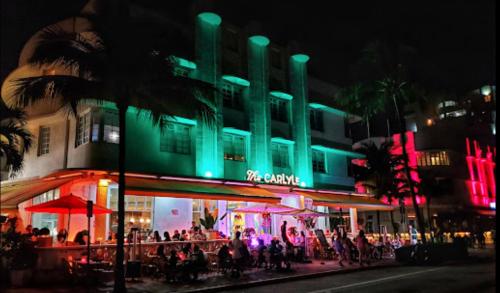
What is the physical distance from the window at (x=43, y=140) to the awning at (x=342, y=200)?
14.2 metres

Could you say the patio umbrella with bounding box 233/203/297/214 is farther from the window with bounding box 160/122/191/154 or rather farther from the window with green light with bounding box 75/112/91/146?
the window with green light with bounding box 75/112/91/146

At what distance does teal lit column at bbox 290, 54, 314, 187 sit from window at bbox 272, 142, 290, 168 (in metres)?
0.57

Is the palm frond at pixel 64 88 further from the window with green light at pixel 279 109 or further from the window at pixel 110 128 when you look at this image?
the window with green light at pixel 279 109

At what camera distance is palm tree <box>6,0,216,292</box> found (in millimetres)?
13016

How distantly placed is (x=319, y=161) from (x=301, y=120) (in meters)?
3.56

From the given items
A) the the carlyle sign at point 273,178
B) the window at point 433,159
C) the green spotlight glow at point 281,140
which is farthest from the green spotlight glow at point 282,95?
the window at point 433,159

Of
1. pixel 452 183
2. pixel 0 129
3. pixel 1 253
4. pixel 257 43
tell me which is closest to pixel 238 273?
pixel 1 253

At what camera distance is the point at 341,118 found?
3269cm

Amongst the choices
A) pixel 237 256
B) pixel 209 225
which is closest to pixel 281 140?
pixel 209 225

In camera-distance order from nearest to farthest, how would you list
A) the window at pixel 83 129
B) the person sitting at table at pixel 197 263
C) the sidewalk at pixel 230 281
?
the sidewalk at pixel 230 281, the person sitting at table at pixel 197 263, the window at pixel 83 129

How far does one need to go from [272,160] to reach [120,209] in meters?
14.6

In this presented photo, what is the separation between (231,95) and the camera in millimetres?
25297

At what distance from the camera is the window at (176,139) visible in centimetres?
2150

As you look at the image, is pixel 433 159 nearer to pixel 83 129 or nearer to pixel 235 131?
pixel 235 131
